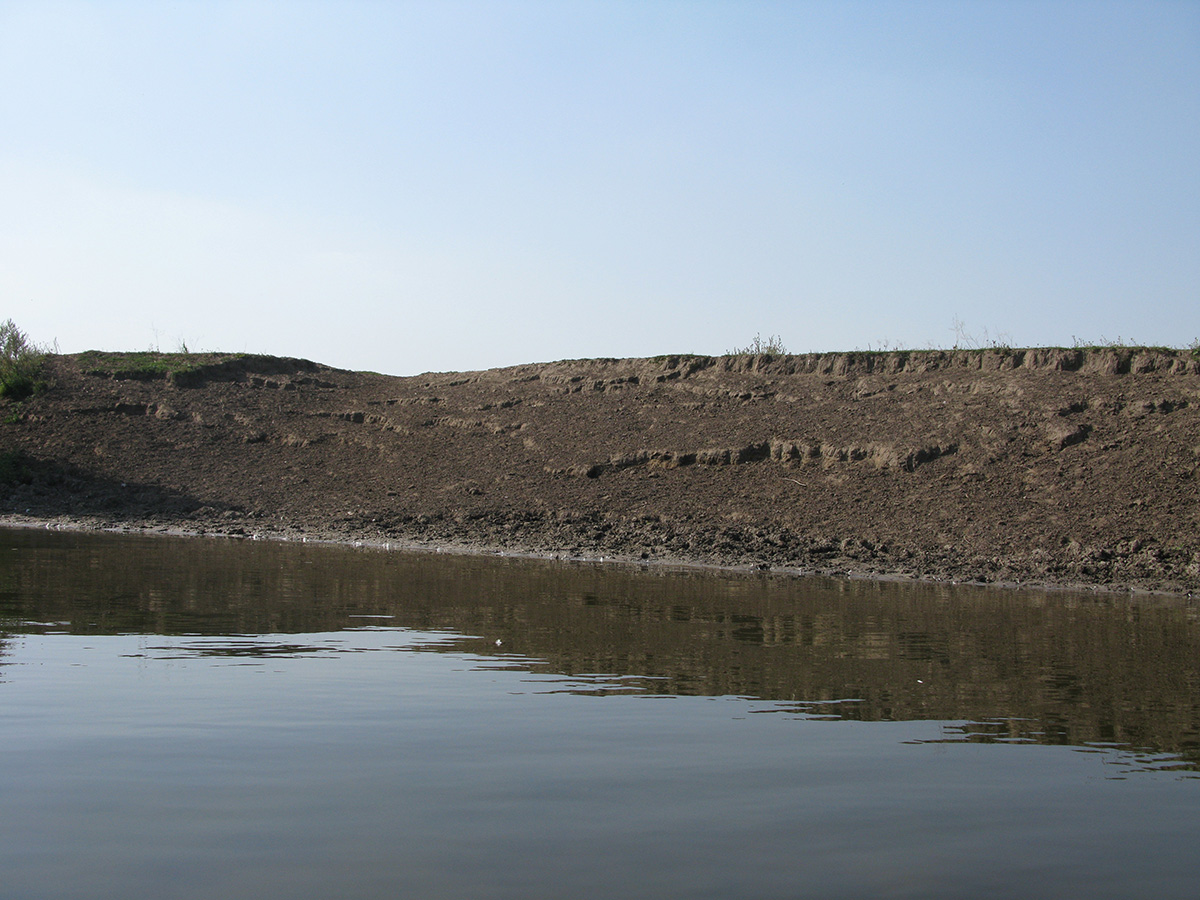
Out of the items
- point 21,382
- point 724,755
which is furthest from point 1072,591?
point 21,382

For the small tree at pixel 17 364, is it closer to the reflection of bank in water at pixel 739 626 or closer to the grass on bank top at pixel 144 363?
the grass on bank top at pixel 144 363

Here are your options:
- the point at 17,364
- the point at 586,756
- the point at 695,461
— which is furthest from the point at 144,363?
the point at 586,756

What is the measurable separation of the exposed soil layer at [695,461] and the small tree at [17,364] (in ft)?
2.34

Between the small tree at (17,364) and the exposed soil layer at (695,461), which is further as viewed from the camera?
the small tree at (17,364)

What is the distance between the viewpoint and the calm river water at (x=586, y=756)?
3.90m

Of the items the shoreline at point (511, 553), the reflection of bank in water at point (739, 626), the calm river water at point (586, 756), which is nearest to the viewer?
the calm river water at point (586, 756)

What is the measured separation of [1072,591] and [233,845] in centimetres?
1489

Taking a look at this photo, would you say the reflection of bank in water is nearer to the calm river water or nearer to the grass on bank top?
the calm river water

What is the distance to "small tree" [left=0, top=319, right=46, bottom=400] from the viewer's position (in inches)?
1396

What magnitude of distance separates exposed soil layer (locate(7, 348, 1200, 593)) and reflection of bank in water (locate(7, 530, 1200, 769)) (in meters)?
3.50

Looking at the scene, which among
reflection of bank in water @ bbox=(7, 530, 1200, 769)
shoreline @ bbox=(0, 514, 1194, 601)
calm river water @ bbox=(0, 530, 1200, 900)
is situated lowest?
calm river water @ bbox=(0, 530, 1200, 900)

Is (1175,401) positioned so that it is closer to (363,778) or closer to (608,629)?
(608,629)

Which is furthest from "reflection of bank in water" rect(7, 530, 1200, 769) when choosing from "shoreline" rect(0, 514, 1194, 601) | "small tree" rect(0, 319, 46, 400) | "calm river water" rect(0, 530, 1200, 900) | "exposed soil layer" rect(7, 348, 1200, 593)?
"small tree" rect(0, 319, 46, 400)

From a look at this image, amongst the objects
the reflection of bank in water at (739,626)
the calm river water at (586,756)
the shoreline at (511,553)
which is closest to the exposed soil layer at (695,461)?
the shoreline at (511,553)
